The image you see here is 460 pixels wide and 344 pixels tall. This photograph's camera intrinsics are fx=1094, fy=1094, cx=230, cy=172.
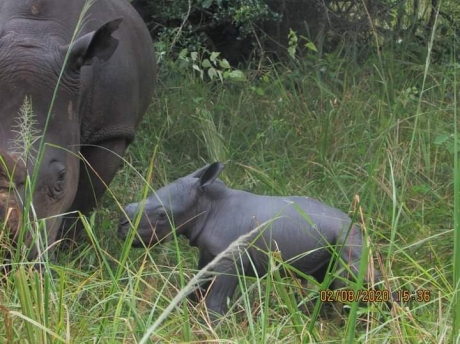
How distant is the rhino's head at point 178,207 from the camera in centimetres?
407

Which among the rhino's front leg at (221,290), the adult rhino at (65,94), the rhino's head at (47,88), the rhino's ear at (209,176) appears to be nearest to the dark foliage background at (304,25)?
the adult rhino at (65,94)

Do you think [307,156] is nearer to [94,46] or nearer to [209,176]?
[94,46]

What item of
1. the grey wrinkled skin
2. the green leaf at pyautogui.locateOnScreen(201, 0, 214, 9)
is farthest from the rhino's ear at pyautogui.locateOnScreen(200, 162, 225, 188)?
the green leaf at pyautogui.locateOnScreen(201, 0, 214, 9)

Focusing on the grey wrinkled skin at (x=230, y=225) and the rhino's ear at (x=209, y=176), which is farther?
the rhino's ear at (x=209, y=176)

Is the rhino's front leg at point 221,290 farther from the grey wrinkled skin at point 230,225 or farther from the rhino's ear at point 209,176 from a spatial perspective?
the rhino's ear at point 209,176

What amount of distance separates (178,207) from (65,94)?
868 mm

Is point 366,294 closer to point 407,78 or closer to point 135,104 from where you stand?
point 135,104

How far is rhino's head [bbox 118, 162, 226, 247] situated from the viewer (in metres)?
4.07

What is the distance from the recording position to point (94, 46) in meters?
4.56

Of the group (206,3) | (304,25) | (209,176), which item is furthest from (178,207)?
(304,25)

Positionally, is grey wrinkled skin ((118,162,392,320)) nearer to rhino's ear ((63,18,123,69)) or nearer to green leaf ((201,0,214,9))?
rhino's ear ((63,18,123,69))

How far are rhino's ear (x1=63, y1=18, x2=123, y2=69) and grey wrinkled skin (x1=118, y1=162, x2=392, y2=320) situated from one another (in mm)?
745

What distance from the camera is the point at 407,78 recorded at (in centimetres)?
692

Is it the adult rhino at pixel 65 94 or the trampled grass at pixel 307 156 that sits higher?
the adult rhino at pixel 65 94
